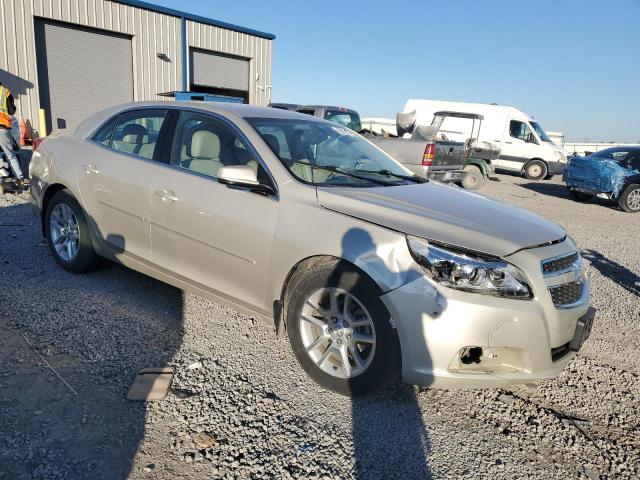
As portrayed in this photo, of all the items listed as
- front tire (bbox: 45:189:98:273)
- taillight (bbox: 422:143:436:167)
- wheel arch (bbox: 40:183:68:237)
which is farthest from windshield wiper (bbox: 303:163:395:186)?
taillight (bbox: 422:143:436:167)

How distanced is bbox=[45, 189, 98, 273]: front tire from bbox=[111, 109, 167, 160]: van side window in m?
0.73

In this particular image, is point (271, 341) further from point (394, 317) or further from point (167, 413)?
point (394, 317)

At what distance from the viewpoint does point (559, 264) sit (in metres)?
2.72

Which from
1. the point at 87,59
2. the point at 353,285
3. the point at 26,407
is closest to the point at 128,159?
the point at 26,407

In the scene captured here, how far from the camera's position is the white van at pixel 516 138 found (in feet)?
61.4

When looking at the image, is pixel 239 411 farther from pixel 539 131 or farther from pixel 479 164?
pixel 539 131

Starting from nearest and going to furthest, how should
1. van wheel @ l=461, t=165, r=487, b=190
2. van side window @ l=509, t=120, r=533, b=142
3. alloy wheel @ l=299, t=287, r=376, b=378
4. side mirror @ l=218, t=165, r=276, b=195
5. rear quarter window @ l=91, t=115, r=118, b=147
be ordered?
alloy wheel @ l=299, t=287, r=376, b=378 < side mirror @ l=218, t=165, r=276, b=195 < rear quarter window @ l=91, t=115, r=118, b=147 < van wheel @ l=461, t=165, r=487, b=190 < van side window @ l=509, t=120, r=533, b=142

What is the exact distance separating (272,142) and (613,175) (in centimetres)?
1160

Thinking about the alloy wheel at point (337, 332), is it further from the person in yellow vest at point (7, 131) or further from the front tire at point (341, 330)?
the person in yellow vest at point (7, 131)

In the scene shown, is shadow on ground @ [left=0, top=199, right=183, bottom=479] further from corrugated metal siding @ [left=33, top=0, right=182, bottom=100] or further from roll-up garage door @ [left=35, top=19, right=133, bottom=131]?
corrugated metal siding @ [left=33, top=0, right=182, bottom=100]

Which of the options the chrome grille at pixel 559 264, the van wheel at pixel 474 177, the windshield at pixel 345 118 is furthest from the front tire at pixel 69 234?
the van wheel at pixel 474 177

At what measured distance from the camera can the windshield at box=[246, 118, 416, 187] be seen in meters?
3.31

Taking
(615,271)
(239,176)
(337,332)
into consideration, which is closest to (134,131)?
(239,176)

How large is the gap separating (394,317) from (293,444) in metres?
0.83
